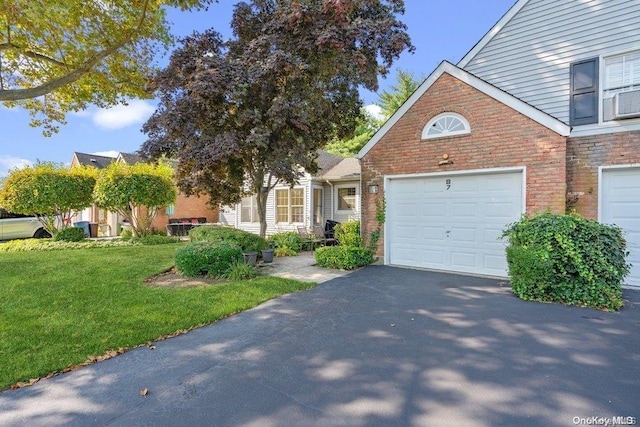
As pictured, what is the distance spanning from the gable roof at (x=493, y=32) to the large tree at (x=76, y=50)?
7.36 metres

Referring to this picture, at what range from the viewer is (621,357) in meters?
3.58

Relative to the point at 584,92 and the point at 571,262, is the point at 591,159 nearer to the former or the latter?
the point at 584,92

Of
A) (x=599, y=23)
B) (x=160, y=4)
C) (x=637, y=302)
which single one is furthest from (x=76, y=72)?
(x=637, y=302)

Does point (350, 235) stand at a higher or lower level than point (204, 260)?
higher

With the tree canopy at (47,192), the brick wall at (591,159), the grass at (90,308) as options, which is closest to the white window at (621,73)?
the brick wall at (591,159)

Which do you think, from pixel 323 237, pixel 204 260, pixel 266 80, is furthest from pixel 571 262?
pixel 323 237

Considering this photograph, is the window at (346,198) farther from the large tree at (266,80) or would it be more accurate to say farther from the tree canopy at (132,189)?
the tree canopy at (132,189)

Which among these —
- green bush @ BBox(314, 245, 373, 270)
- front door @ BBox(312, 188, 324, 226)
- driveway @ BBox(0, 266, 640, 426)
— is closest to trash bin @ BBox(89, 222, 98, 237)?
front door @ BBox(312, 188, 324, 226)

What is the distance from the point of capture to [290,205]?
16.1 m

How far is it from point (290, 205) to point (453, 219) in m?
9.33

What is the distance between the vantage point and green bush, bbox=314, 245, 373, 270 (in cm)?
849

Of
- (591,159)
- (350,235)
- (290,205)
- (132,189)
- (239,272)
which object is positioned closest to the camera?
(591,159)

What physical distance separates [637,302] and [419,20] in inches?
357

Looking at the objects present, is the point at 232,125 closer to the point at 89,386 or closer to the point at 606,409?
the point at 89,386
